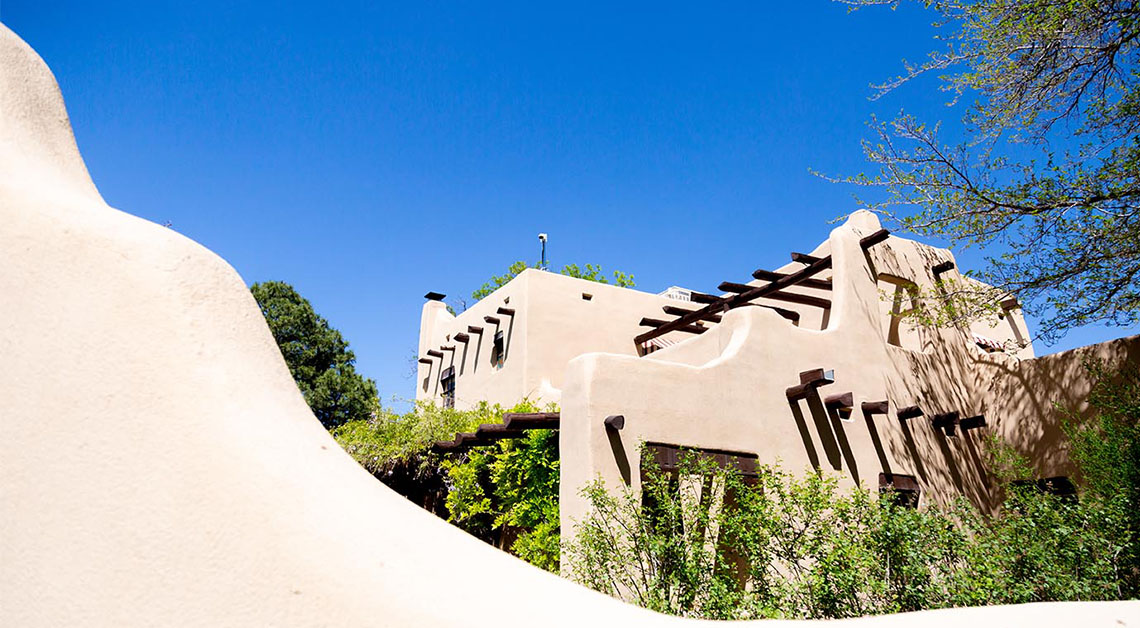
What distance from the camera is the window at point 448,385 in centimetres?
1952

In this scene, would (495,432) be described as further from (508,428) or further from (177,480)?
(177,480)

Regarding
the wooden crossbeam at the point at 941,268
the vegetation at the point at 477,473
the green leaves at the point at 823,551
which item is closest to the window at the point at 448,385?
the vegetation at the point at 477,473

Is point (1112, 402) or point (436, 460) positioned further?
point (436, 460)

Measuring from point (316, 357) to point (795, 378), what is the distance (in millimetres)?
24552

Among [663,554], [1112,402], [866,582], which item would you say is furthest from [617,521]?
[1112,402]

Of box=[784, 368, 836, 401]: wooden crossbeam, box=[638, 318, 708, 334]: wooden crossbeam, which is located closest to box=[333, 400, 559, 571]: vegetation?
box=[784, 368, 836, 401]: wooden crossbeam

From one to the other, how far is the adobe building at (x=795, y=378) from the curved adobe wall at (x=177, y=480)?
18.1 ft

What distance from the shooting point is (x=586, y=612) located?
2.64 m

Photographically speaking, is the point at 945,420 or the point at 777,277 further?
the point at 777,277

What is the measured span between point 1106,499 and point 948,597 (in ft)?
11.8

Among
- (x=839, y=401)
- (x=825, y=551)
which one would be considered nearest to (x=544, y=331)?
(x=839, y=401)

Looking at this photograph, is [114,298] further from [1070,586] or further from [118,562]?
[1070,586]

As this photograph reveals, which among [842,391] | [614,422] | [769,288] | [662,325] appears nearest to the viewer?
[614,422]

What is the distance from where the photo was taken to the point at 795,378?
10.5 meters
